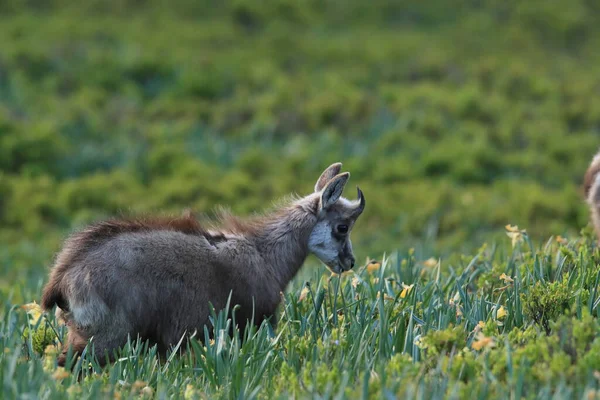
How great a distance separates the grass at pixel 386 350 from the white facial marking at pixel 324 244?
0.63 ft

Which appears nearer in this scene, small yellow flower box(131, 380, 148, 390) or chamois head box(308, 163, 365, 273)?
small yellow flower box(131, 380, 148, 390)

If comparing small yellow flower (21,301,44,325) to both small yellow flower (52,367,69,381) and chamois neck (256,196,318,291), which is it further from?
chamois neck (256,196,318,291)

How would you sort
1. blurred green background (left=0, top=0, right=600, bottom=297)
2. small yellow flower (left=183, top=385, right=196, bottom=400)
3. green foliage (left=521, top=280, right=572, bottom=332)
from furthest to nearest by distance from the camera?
blurred green background (left=0, top=0, right=600, bottom=297)
green foliage (left=521, top=280, right=572, bottom=332)
small yellow flower (left=183, top=385, right=196, bottom=400)

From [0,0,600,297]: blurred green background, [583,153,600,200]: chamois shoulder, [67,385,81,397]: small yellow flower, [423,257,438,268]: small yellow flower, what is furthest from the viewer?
[0,0,600,297]: blurred green background

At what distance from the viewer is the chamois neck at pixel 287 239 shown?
691cm

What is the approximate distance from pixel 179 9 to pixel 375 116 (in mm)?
7635

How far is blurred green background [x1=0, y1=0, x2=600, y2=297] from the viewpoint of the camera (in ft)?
52.9

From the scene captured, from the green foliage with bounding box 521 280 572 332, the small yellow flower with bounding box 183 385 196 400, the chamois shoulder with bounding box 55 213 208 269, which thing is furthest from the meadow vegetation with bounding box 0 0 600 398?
the chamois shoulder with bounding box 55 213 208 269

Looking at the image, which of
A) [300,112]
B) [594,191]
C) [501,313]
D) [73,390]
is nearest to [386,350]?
[501,313]

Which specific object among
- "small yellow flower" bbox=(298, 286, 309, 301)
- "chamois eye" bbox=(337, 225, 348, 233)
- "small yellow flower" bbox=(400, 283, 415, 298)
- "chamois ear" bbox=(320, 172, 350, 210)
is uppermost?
"chamois ear" bbox=(320, 172, 350, 210)

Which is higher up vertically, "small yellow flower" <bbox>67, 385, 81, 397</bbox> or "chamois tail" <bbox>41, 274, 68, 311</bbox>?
"chamois tail" <bbox>41, 274, 68, 311</bbox>

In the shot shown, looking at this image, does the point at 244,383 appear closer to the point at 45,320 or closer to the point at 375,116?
the point at 45,320

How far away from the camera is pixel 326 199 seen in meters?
6.95

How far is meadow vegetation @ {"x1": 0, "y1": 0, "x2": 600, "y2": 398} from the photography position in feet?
17.2
